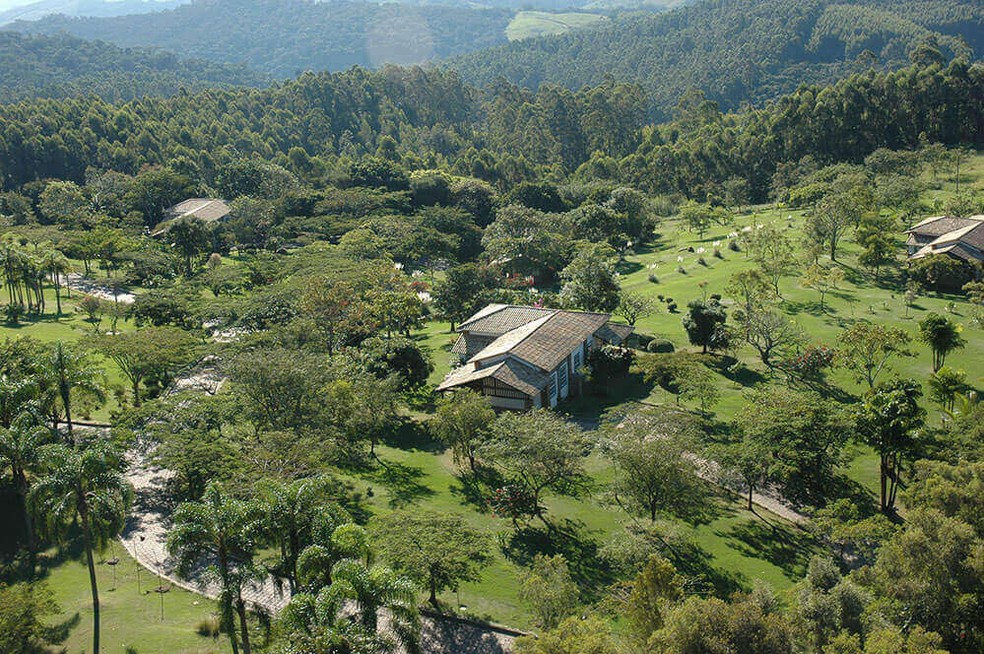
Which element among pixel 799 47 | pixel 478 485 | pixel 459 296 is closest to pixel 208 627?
Answer: pixel 478 485

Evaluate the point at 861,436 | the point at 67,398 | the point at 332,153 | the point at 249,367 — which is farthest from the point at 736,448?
the point at 332,153

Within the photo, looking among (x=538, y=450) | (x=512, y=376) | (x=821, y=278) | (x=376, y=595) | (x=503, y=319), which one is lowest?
(x=512, y=376)

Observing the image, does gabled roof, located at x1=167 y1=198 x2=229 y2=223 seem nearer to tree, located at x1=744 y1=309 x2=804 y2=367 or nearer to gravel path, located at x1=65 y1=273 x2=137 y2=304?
gravel path, located at x1=65 y1=273 x2=137 y2=304

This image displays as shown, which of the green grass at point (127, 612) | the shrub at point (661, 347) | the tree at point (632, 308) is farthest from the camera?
the tree at point (632, 308)

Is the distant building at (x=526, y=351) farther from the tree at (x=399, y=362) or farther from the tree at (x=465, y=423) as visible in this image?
the tree at (x=465, y=423)

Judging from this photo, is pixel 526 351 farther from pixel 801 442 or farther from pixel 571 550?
pixel 801 442

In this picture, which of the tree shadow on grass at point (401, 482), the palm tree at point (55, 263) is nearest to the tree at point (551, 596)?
the tree shadow on grass at point (401, 482)
